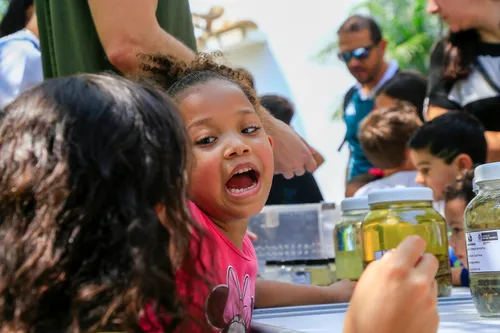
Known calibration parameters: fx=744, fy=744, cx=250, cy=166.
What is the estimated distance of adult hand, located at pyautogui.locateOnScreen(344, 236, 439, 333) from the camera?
2.96ft

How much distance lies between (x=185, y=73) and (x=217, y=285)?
564mm

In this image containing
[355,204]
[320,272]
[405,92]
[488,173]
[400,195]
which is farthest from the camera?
[405,92]

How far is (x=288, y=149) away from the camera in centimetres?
204

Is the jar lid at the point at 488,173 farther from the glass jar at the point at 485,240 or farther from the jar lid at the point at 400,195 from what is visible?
the jar lid at the point at 400,195

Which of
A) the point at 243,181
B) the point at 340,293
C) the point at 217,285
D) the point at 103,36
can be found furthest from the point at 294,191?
the point at 217,285

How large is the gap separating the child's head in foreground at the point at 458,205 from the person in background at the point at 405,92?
184 centimetres

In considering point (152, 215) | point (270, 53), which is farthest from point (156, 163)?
point (270, 53)

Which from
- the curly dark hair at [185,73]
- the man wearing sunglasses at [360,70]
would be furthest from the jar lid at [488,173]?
the man wearing sunglasses at [360,70]

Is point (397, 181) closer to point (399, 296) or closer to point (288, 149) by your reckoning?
point (288, 149)

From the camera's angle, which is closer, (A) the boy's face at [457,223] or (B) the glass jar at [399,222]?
(B) the glass jar at [399,222]

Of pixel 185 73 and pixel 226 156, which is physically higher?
pixel 185 73

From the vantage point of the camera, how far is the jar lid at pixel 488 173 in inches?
53.1

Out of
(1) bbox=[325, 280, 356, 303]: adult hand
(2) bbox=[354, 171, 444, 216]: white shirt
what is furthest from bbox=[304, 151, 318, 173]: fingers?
(2) bbox=[354, 171, 444, 216]: white shirt

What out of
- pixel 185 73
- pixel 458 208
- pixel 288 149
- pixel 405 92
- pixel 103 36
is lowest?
pixel 458 208
